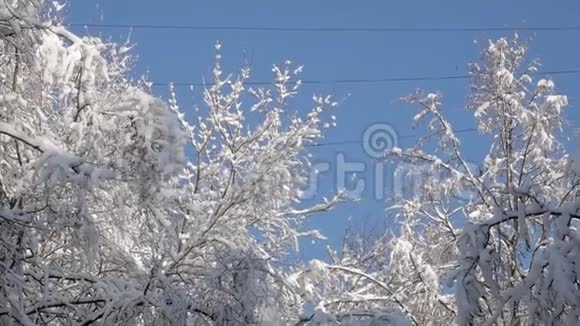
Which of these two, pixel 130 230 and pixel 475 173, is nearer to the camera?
pixel 130 230

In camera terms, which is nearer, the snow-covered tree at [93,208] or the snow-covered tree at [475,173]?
the snow-covered tree at [93,208]

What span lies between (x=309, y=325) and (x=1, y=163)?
2.83 metres

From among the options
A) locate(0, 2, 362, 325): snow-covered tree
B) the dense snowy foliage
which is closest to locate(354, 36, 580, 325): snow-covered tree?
the dense snowy foliage

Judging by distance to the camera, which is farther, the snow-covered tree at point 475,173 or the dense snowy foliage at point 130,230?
the snow-covered tree at point 475,173

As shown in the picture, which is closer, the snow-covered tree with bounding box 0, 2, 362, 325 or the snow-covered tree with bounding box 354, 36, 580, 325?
the snow-covered tree with bounding box 0, 2, 362, 325

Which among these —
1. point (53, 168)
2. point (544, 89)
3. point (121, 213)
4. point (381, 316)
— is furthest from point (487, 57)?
point (53, 168)

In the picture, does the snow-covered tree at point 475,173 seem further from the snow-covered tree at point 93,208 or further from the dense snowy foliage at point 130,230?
the snow-covered tree at point 93,208

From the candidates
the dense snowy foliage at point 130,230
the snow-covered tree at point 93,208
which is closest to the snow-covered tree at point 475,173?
the dense snowy foliage at point 130,230

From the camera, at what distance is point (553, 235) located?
520cm

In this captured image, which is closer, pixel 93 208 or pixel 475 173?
pixel 93 208

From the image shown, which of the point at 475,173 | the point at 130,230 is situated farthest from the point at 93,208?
the point at 475,173

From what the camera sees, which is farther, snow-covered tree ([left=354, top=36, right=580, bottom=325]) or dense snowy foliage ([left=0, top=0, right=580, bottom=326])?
snow-covered tree ([left=354, top=36, right=580, bottom=325])

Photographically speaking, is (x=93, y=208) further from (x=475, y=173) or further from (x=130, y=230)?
(x=475, y=173)

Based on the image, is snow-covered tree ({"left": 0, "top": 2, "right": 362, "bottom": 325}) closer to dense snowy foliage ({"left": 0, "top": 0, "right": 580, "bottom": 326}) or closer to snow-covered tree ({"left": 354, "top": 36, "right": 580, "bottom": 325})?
dense snowy foliage ({"left": 0, "top": 0, "right": 580, "bottom": 326})
